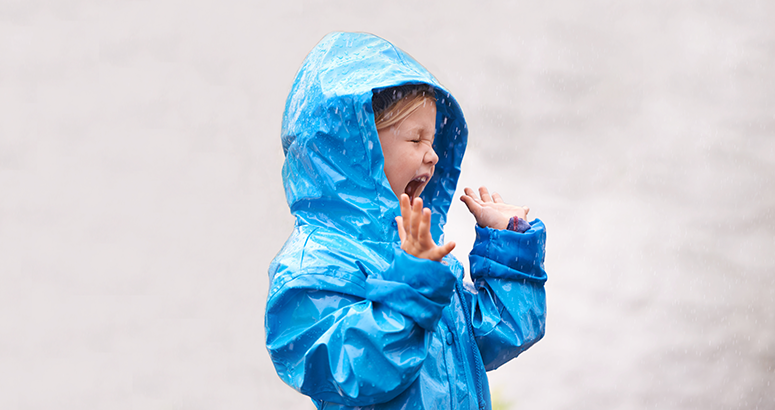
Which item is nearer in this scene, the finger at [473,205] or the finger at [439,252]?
the finger at [439,252]

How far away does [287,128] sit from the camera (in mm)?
1450

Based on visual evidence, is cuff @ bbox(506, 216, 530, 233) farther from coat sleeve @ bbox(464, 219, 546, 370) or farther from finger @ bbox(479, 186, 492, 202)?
finger @ bbox(479, 186, 492, 202)

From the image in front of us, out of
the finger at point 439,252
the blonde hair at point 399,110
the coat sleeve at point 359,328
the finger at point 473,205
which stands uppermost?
the blonde hair at point 399,110

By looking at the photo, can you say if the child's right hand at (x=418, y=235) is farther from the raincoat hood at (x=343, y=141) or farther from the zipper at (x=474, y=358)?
the zipper at (x=474, y=358)

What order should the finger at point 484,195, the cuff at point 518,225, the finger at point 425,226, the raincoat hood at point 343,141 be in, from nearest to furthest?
→ the finger at point 425,226, the raincoat hood at point 343,141, the cuff at point 518,225, the finger at point 484,195

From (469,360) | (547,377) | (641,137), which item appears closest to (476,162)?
(641,137)

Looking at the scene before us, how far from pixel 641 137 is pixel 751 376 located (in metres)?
1.41

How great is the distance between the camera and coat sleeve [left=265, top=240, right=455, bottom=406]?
110 cm

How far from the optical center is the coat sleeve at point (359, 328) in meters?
1.10

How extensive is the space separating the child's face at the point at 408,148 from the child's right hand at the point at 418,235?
0.95 ft

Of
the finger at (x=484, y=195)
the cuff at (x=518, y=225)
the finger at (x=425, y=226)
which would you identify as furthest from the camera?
the finger at (x=484, y=195)

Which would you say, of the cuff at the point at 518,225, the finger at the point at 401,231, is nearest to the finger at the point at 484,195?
the cuff at the point at 518,225

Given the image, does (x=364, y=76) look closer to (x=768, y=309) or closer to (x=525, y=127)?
(x=525, y=127)

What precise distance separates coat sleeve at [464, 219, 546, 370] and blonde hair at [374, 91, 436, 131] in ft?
1.05
